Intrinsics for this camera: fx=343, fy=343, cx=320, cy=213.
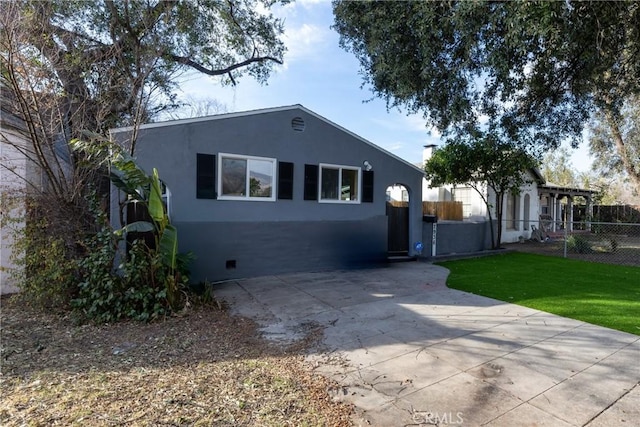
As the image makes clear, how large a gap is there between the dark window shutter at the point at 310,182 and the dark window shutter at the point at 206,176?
2544mm

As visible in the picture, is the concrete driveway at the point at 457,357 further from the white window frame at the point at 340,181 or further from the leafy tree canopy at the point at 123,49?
the leafy tree canopy at the point at 123,49

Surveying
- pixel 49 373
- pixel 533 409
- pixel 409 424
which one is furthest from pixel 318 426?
pixel 49 373

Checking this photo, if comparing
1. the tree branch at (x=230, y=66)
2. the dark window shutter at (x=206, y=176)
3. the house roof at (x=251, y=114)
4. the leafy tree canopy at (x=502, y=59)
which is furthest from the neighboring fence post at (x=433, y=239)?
the tree branch at (x=230, y=66)

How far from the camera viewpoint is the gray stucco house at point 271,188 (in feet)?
26.1

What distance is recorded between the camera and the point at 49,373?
3.84 m

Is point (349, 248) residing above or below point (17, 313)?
above

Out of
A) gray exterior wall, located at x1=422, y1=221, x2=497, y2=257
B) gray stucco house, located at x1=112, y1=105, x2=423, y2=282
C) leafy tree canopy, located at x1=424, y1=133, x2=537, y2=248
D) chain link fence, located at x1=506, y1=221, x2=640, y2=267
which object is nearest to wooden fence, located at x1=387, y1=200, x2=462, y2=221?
gray exterior wall, located at x1=422, y1=221, x2=497, y2=257

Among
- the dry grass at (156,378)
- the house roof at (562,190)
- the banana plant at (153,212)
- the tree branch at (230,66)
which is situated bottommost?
the dry grass at (156,378)

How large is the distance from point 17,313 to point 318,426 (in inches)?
242

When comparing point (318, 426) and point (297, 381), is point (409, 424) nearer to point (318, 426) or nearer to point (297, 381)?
point (318, 426)

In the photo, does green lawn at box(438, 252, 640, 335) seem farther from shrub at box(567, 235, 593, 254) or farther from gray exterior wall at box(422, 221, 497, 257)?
shrub at box(567, 235, 593, 254)

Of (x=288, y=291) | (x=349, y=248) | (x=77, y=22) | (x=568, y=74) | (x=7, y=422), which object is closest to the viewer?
(x=7, y=422)

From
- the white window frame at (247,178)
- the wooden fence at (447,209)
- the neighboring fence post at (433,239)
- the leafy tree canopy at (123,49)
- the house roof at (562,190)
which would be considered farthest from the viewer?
the house roof at (562,190)

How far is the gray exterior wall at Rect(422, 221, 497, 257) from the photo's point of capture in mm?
12227
